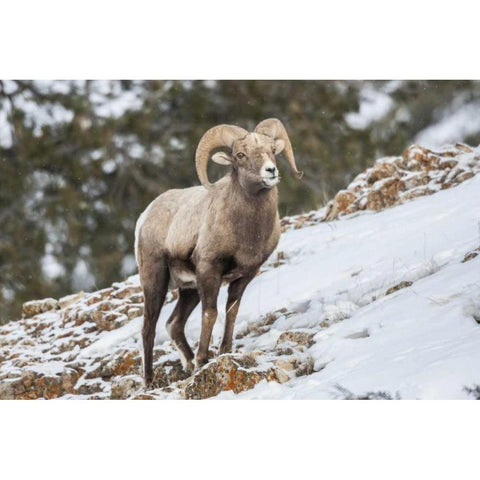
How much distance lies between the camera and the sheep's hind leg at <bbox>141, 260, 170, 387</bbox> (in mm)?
5188

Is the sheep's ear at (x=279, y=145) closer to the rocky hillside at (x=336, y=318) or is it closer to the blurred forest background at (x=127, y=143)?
the blurred forest background at (x=127, y=143)

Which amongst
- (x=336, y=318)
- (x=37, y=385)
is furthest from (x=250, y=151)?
(x=37, y=385)

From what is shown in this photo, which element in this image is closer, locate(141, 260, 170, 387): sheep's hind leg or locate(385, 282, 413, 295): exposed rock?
locate(385, 282, 413, 295): exposed rock

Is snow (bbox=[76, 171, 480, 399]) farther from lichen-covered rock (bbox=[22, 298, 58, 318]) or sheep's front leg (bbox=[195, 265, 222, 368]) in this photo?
lichen-covered rock (bbox=[22, 298, 58, 318])

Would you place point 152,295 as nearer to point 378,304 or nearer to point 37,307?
point 37,307

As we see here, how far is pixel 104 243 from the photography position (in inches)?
215

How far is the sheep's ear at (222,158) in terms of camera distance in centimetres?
485

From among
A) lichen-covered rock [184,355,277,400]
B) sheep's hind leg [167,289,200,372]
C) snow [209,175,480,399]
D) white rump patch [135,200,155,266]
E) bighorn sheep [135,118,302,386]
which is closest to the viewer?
snow [209,175,480,399]

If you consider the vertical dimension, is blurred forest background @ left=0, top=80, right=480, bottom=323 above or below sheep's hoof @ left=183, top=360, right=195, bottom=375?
above

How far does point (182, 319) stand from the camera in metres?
5.16

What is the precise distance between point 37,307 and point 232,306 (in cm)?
141

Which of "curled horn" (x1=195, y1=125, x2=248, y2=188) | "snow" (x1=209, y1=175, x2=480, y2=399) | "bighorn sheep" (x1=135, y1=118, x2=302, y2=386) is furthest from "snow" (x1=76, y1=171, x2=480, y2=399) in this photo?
"curled horn" (x1=195, y1=125, x2=248, y2=188)

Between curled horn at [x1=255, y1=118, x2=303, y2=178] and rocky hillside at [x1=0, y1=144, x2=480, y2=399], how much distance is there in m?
0.40

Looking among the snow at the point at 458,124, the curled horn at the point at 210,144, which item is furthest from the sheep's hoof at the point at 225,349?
Answer: the snow at the point at 458,124
